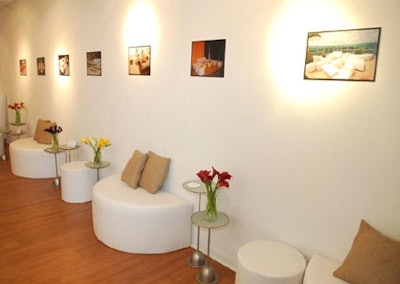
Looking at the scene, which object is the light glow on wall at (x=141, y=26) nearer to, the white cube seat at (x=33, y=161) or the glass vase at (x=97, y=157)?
the glass vase at (x=97, y=157)

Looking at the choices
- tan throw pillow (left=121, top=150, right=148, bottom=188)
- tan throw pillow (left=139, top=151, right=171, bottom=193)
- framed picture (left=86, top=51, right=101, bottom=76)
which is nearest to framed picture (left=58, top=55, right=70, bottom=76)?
framed picture (left=86, top=51, right=101, bottom=76)

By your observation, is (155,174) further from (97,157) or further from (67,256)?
(97,157)

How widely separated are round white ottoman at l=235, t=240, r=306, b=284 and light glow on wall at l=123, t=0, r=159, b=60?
2.22 metres

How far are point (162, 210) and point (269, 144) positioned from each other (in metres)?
1.20

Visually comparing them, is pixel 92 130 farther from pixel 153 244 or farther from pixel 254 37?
pixel 254 37

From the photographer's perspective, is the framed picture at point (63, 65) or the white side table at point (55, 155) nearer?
the white side table at point (55, 155)

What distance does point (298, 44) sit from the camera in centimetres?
225

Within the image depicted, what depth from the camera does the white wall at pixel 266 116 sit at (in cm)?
199

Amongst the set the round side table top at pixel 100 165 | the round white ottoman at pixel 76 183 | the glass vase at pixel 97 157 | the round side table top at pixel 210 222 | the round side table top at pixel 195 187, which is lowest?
the round white ottoman at pixel 76 183

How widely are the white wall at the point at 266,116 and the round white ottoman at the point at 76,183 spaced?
0.50 meters

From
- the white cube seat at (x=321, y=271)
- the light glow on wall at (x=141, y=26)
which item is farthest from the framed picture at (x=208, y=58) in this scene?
the white cube seat at (x=321, y=271)

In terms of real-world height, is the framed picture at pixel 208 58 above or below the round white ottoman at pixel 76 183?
above

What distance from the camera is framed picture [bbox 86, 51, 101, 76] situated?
14.1 ft

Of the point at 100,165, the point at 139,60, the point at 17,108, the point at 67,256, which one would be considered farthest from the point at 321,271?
the point at 17,108
